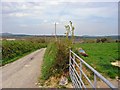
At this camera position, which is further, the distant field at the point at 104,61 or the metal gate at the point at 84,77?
the distant field at the point at 104,61

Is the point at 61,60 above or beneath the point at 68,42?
beneath

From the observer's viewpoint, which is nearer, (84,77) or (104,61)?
(84,77)

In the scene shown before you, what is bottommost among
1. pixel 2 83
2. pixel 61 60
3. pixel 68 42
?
pixel 2 83

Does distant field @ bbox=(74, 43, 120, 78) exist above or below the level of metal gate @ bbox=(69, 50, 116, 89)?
below

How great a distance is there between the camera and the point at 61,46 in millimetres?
10383

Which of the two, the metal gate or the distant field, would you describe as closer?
the metal gate

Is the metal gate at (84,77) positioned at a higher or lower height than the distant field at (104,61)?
higher

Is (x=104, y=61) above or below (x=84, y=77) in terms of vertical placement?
below

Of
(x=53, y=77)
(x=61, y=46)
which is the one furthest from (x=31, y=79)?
(x=61, y=46)

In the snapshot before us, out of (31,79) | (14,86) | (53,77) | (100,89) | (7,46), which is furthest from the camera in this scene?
(7,46)

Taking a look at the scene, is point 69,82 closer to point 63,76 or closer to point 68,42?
point 63,76

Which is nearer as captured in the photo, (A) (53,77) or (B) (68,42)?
(A) (53,77)

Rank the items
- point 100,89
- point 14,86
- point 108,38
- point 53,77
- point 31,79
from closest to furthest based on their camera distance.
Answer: point 100,89
point 14,86
point 53,77
point 31,79
point 108,38

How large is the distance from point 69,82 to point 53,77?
0.76 metres
